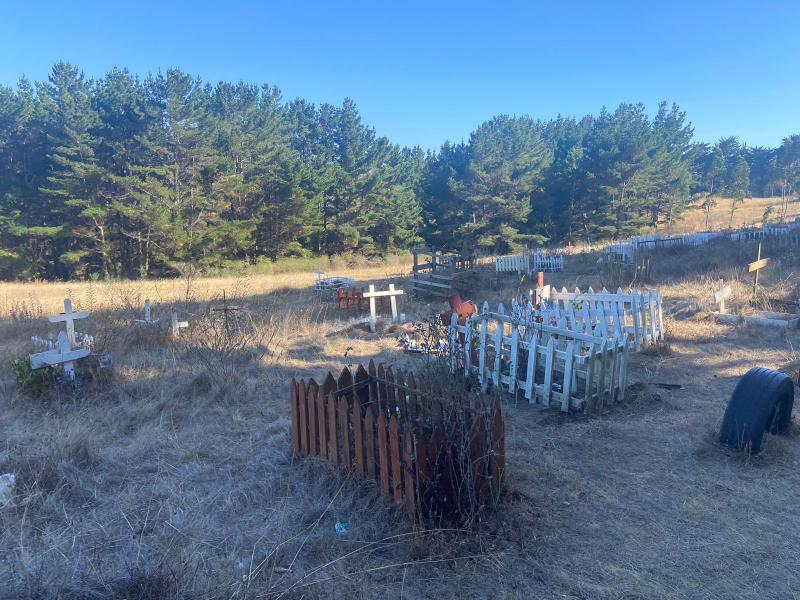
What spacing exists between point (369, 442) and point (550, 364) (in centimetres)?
288

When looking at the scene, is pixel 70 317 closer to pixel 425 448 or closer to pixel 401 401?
pixel 401 401

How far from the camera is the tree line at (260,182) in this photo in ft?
99.6

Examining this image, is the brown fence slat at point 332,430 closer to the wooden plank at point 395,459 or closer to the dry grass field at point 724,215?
the wooden plank at point 395,459

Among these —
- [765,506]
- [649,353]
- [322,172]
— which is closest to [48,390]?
[765,506]

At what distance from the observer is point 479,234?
4019cm

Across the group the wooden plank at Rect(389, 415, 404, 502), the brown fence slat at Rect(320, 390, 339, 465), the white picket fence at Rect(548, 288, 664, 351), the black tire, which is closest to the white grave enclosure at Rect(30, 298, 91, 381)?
the brown fence slat at Rect(320, 390, 339, 465)

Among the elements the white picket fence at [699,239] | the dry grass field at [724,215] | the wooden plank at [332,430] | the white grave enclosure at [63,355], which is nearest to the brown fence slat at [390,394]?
the wooden plank at [332,430]

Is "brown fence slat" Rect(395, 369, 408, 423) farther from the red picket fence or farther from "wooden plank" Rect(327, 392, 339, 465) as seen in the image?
"wooden plank" Rect(327, 392, 339, 465)

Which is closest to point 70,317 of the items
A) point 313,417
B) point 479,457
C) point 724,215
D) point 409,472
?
point 313,417

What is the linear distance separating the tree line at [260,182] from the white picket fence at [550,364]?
80.3 feet

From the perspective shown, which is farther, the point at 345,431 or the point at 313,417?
the point at 313,417

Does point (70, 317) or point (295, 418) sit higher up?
point (70, 317)

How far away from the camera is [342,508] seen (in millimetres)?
3619

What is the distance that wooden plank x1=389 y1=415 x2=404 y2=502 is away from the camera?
3393 mm
